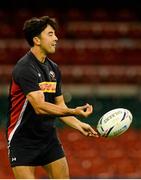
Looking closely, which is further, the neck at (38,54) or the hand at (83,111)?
the neck at (38,54)

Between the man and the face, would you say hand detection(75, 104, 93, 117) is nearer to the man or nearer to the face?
the man

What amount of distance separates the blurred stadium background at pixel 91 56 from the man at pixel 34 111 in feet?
17.5

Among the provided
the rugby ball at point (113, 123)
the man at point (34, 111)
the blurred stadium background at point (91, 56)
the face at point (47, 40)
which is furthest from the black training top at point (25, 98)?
the blurred stadium background at point (91, 56)

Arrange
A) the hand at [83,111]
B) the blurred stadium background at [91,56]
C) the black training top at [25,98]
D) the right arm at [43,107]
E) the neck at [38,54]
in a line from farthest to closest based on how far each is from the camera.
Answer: the blurred stadium background at [91,56] < the neck at [38,54] < the black training top at [25,98] < the right arm at [43,107] < the hand at [83,111]

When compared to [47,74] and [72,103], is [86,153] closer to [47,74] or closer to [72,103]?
[72,103]

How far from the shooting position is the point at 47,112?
5031 millimetres

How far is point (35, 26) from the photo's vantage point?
204 inches

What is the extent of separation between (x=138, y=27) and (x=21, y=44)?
2.86 meters

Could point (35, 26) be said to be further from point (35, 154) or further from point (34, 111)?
point (35, 154)

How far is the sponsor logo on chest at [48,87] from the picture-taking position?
5215 mm

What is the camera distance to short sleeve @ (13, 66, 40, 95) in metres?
5.09

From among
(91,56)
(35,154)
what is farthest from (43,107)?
(91,56)

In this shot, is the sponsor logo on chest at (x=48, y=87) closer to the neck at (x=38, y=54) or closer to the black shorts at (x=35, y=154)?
the neck at (x=38, y=54)

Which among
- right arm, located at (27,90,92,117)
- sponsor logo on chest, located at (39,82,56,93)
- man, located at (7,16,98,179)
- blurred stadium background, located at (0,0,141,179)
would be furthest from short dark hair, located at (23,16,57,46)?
blurred stadium background, located at (0,0,141,179)
